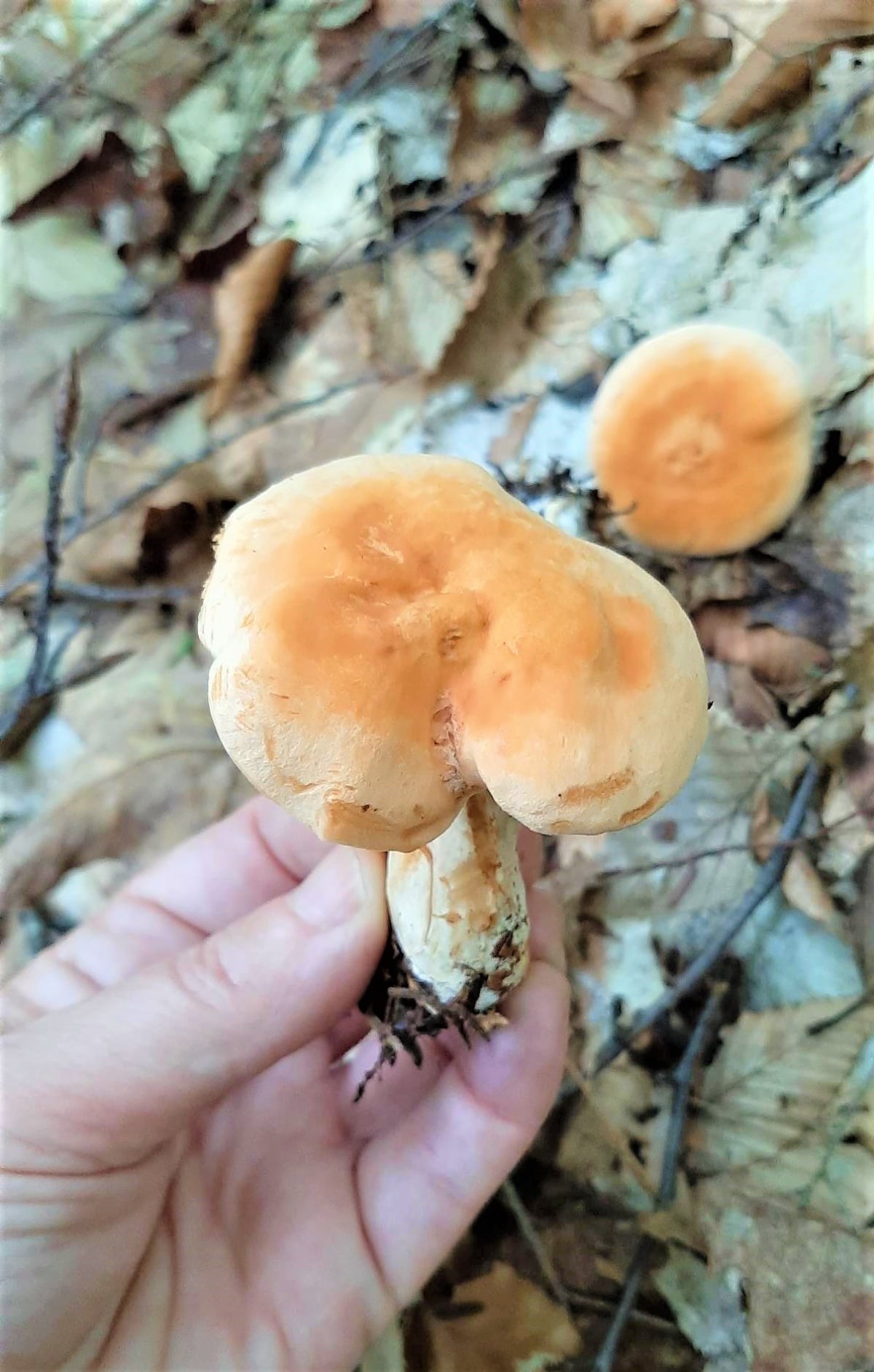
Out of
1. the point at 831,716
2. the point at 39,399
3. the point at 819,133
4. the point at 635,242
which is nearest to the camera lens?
the point at 831,716

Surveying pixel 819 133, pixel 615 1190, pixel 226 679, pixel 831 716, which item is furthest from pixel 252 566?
pixel 819 133

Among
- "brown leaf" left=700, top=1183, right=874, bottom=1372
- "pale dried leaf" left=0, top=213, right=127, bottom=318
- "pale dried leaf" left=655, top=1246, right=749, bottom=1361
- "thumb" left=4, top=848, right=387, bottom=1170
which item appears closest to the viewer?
"thumb" left=4, top=848, right=387, bottom=1170

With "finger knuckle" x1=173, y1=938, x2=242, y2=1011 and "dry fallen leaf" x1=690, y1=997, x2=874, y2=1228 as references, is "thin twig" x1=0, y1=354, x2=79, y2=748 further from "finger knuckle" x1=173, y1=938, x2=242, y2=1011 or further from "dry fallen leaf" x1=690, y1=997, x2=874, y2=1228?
"dry fallen leaf" x1=690, y1=997, x2=874, y2=1228

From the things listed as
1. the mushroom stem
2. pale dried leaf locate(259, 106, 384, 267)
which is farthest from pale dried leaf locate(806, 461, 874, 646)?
pale dried leaf locate(259, 106, 384, 267)

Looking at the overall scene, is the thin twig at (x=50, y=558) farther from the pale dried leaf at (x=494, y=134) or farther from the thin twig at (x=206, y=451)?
the pale dried leaf at (x=494, y=134)

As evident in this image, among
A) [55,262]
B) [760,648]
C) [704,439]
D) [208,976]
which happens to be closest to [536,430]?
[704,439]

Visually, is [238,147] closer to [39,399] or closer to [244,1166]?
[39,399]

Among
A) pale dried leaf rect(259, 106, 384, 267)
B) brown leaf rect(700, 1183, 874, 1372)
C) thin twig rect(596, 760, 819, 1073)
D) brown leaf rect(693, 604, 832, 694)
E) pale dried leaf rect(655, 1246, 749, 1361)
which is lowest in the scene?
pale dried leaf rect(655, 1246, 749, 1361)
